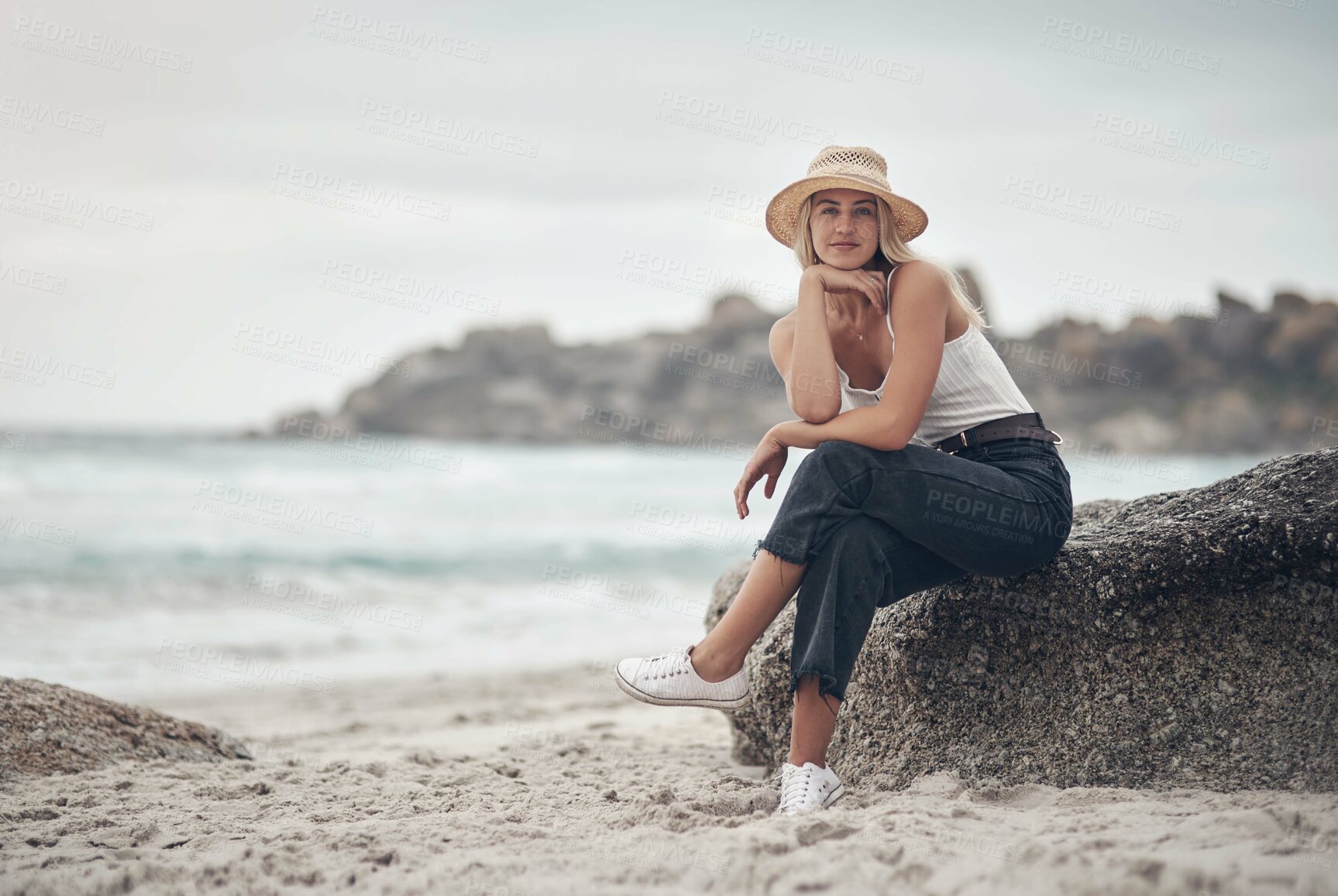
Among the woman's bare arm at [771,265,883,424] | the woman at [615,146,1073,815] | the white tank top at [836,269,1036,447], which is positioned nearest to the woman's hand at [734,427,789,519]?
the woman at [615,146,1073,815]

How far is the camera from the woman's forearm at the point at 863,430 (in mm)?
2764

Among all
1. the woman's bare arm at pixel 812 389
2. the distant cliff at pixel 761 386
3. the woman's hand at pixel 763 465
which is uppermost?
the distant cliff at pixel 761 386

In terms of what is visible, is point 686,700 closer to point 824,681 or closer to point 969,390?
point 824,681

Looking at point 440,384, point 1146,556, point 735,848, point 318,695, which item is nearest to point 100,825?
point 735,848

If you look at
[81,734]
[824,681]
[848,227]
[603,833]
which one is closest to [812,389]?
[848,227]

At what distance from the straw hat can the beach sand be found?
5.94 feet

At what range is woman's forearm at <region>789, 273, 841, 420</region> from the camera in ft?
9.64

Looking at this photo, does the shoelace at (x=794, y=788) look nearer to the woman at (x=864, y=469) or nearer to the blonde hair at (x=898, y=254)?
the woman at (x=864, y=469)

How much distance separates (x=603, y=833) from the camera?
8.50 feet

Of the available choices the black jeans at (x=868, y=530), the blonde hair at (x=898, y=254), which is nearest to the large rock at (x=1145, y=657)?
the black jeans at (x=868, y=530)

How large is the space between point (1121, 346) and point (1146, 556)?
49.7 metres

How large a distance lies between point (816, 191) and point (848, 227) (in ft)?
0.58

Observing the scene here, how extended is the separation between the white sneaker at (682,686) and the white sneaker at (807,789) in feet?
0.88

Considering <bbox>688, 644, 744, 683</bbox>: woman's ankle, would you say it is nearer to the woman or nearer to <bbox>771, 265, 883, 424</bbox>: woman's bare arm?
the woman
